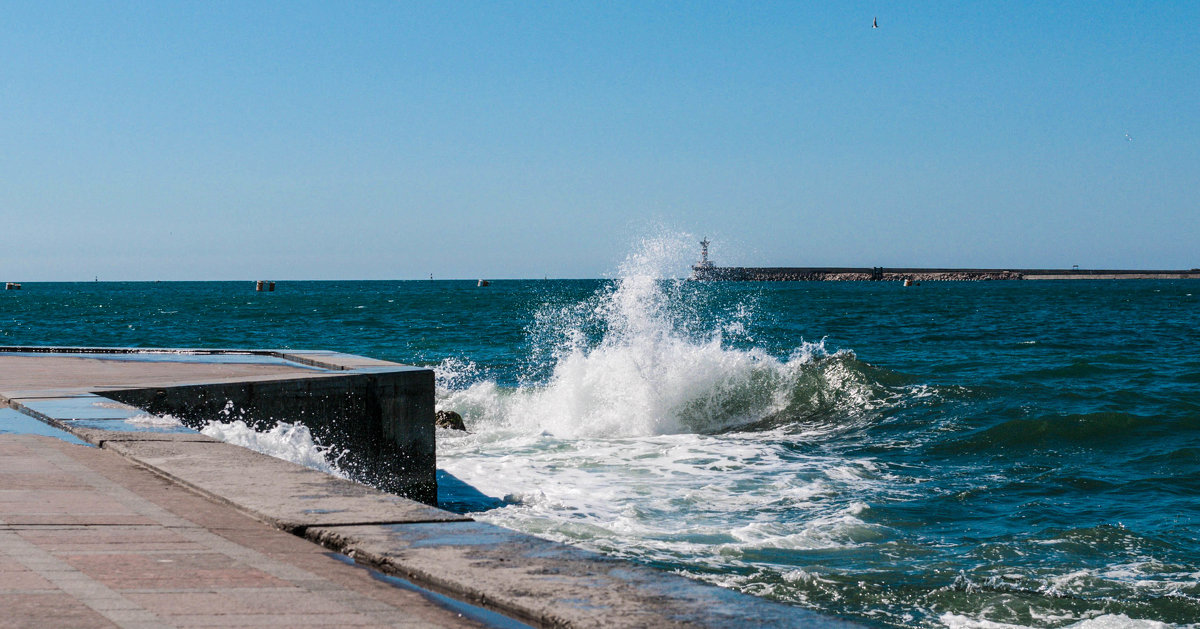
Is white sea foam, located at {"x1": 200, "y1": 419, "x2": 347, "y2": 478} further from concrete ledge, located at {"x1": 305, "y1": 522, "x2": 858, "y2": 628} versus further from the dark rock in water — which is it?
the dark rock in water

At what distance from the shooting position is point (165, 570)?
2963mm

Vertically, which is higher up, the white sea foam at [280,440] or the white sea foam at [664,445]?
the white sea foam at [280,440]

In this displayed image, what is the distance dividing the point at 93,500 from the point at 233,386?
3.43 meters

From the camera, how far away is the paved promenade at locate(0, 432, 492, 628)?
2549 millimetres

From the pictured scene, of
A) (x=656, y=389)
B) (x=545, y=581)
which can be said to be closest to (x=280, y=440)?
(x=545, y=581)

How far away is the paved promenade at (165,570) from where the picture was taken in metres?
2.55

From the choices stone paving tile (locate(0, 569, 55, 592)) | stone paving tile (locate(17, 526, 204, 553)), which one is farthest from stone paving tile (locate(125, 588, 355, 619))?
stone paving tile (locate(17, 526, 204, 553))

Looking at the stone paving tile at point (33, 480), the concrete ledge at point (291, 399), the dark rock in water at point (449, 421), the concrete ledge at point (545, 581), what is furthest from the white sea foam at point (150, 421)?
the dark rock in water at point (449, 421)

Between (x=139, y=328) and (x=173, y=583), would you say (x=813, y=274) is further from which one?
(x=173, y=583)

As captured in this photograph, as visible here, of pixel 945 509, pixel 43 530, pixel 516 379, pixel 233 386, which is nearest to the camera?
pixel 43 530

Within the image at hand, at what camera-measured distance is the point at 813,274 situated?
174 meters

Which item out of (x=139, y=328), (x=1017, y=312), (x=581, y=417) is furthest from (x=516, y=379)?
(x=1017, y=312)

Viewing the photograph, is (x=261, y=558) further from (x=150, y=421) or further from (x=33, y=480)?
(x=150, y=421)

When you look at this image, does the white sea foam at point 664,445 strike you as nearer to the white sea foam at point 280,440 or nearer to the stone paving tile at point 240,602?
the white sea foam at point 280,440
